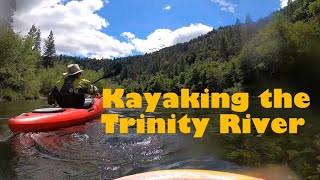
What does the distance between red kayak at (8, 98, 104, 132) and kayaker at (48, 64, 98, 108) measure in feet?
1.16

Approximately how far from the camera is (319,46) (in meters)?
16.4

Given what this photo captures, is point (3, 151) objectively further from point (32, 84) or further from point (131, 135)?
point (32, 84)

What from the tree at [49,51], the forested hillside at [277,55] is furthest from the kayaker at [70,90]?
the tree at [49,51]

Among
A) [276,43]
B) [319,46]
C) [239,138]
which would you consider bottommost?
[239,138]

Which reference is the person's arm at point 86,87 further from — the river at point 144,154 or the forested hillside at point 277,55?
the forested hillside at point 277,55

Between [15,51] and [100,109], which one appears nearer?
[100,109]

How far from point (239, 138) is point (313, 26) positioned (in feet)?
83.6

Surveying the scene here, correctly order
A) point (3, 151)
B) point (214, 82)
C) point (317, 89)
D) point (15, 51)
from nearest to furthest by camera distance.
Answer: point (3, 151) < point (317, 89) < point (15, 51) < point (214, 82)

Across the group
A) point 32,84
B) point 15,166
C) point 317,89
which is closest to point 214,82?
point 32,84

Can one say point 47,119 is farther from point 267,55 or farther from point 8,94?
point 267,55

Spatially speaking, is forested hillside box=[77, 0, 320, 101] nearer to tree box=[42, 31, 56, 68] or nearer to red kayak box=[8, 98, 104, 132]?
red kayak box=[8, 98, 104, 132]

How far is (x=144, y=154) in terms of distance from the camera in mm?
5488

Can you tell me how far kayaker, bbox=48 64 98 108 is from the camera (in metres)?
8.19

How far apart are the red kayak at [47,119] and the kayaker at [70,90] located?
35 centimetres
